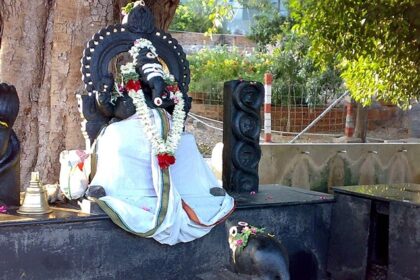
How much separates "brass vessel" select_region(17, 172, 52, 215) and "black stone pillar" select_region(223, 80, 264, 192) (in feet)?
4.92

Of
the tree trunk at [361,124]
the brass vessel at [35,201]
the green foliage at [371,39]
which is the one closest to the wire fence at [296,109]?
the tree trunk at [361,124]

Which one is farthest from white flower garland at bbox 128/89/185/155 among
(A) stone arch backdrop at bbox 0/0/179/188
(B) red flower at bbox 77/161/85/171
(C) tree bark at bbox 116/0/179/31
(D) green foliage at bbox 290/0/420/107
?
(D) green foliage at bbox 290/0/420/107

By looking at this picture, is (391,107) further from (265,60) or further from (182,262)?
(182,262)

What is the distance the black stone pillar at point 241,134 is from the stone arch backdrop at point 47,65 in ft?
4.28

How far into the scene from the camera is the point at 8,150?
355 cm

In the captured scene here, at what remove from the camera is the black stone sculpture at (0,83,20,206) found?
3.52 m

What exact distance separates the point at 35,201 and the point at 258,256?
4.85 ft

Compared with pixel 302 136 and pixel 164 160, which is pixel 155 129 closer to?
pixel 164 160

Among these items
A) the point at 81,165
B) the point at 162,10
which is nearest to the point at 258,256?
the point at 81,165

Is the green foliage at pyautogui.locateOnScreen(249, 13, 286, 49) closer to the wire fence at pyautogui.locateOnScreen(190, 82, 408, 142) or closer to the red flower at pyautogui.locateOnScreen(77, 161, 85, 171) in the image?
the wire fence at pyautogui.locateOnScreen(190, 82, 408, 142)

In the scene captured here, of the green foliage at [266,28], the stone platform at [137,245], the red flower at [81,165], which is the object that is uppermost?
the green foliage at [266,28]

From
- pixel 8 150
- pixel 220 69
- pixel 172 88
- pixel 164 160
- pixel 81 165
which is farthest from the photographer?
pixel 220 69

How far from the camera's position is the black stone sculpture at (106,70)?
388cm

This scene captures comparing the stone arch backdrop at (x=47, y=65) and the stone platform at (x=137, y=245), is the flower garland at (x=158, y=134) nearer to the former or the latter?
the stone platform at (x=137, y=245)
